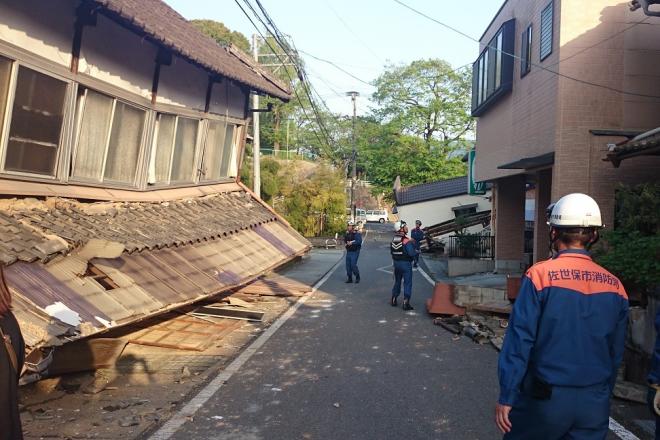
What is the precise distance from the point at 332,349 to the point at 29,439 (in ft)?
14.5

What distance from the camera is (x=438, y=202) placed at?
3531 centimetres

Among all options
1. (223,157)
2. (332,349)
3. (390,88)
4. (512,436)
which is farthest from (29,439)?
(390,88)

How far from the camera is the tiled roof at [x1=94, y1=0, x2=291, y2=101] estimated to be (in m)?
7.14

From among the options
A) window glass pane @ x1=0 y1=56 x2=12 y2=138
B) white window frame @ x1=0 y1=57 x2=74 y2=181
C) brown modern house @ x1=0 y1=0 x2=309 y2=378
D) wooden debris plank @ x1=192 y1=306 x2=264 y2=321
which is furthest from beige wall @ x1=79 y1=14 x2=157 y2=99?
wooden debris plank @ x1=192 y1=306 x2=264 y2=321

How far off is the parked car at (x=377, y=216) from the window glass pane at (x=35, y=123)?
57.6 meters

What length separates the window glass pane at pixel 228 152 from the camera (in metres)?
12.8

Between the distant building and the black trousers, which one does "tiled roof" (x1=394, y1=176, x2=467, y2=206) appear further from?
the black trousers

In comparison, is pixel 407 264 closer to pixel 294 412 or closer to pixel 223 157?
pixel 223 157

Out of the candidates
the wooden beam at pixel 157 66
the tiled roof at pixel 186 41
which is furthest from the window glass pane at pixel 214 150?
the wooden beam at pixel 157 66

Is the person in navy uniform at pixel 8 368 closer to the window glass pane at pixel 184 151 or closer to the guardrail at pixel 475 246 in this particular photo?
the window glass pane at pixel 184 151

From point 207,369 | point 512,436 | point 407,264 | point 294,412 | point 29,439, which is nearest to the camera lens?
point 512,436

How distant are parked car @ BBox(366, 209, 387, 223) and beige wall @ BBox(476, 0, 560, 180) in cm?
4560

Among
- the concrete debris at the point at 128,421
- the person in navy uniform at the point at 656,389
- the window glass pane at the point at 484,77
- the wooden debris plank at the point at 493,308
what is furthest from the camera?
the window glass pane at the point at 484,77

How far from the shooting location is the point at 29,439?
187 inches
